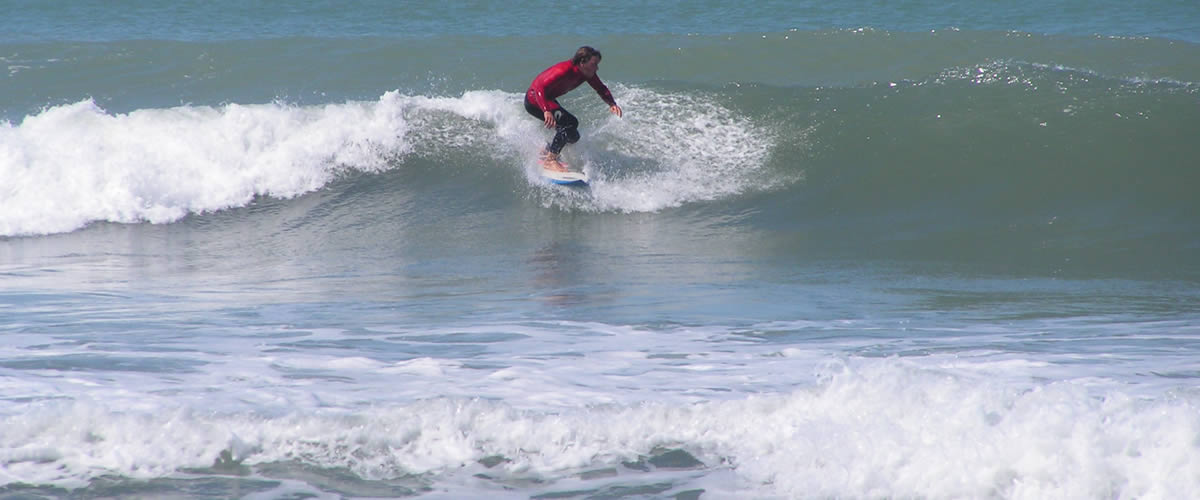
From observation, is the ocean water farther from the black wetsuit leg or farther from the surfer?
the surfer

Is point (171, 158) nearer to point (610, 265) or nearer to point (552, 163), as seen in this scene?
point (552, 163)

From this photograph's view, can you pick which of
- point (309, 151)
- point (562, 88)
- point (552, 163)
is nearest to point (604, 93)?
point (562, 88)

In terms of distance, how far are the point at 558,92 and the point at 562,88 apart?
0.06 metres

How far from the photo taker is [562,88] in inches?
368

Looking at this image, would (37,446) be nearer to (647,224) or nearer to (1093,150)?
(647,224)

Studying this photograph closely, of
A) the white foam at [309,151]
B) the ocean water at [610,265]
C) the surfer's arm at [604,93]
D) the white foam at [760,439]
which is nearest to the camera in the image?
the white foam at [760,439]

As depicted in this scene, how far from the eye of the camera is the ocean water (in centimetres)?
360

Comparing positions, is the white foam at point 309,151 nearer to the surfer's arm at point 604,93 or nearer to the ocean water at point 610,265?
the ocean water at point 610,265

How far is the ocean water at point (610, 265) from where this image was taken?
360cm

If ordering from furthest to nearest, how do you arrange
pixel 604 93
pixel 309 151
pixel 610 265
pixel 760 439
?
pixel 309 151 < pixel 604 93 < pixel 610 265 < pixel 760 439

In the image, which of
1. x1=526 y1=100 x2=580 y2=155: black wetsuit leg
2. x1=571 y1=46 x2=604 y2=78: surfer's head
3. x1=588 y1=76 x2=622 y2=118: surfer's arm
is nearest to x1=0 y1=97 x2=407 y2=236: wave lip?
x1=526 y1=100 x2=580 y2=155: black wetsuit leg

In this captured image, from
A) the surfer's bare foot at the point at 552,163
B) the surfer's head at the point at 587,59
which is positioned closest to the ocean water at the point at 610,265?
the surfer's bare foot at the point at 552,163

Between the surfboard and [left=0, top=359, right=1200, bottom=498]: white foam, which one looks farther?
the surfboard

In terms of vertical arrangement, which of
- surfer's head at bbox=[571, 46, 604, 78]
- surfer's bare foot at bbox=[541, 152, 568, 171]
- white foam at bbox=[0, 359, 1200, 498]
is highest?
surfer's head at bbox=[571, 46, 604, 78]
